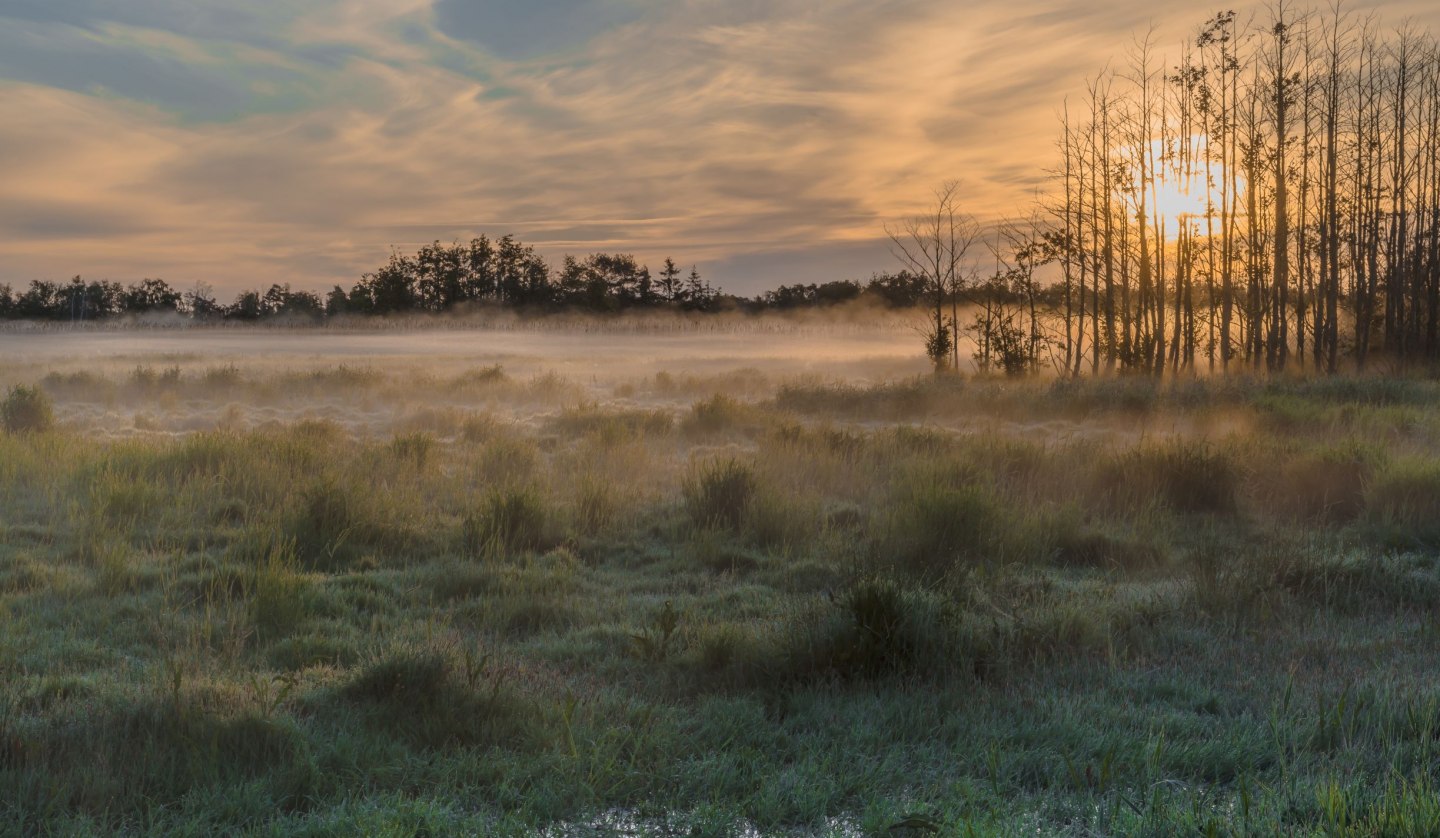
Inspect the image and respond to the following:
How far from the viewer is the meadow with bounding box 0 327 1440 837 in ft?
12.0

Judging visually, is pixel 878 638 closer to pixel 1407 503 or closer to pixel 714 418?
pixel 1407 503

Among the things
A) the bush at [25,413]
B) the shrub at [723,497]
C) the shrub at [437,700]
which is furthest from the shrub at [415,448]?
the shrub at [437,700]

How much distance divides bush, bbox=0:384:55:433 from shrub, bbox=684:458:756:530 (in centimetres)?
1037

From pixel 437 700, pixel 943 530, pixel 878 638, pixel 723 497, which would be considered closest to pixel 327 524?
pixel 723 497

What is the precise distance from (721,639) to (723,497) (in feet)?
13.3

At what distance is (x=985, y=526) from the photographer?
777 cm

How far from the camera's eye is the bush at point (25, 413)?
14266mm

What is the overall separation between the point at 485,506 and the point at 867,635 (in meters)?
4.42

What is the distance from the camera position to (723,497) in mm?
9188

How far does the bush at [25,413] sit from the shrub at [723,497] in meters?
10.4

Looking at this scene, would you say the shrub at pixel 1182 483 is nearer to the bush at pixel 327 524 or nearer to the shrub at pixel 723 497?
the shrub at pixel 723 497

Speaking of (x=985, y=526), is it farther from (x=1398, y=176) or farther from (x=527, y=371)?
(x=1398, y=176)

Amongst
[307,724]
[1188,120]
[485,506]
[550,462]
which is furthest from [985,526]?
[1188,120]

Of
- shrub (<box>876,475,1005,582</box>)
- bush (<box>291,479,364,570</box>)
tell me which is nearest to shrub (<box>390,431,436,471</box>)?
bush (<box>291,479,364,570</box>)
